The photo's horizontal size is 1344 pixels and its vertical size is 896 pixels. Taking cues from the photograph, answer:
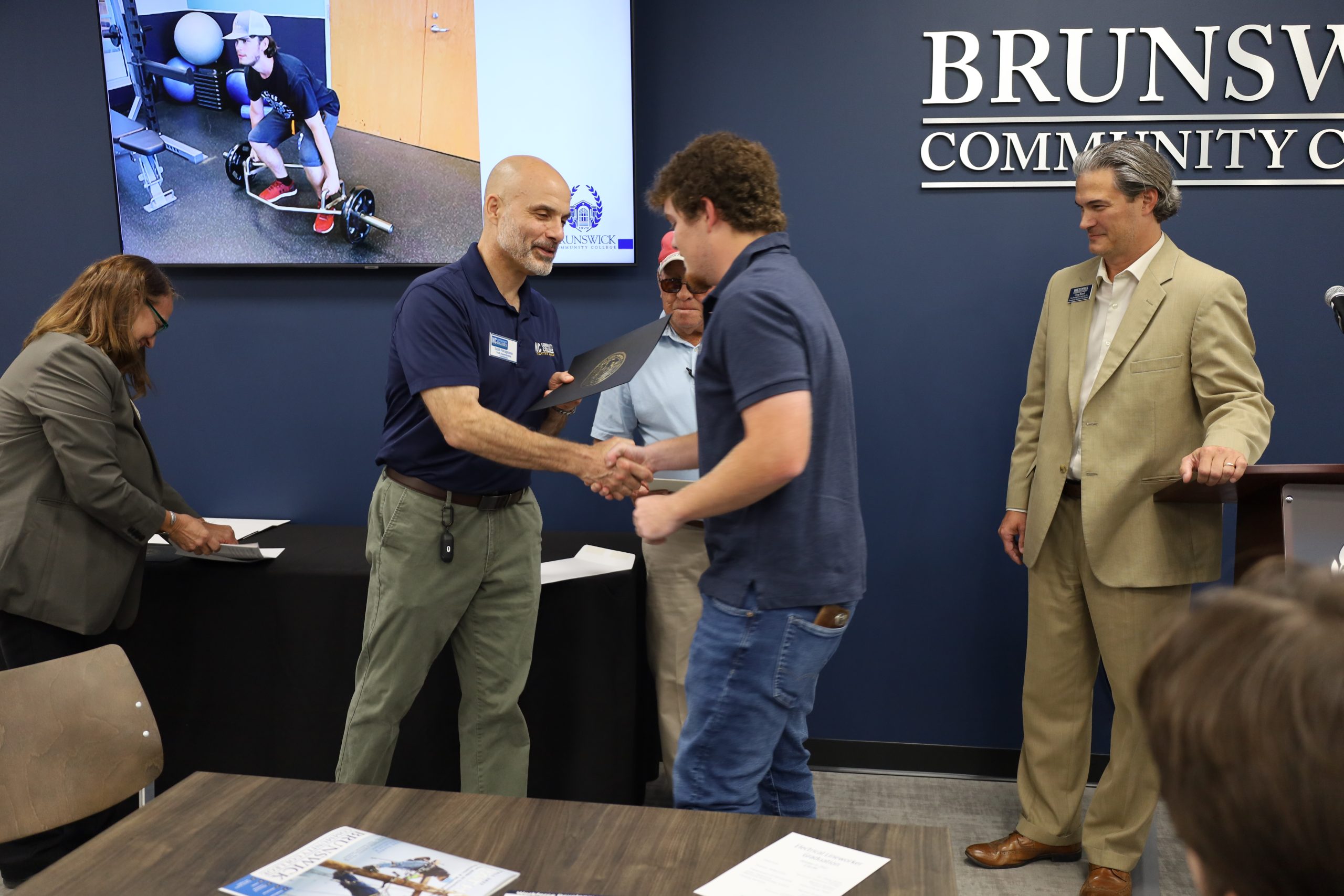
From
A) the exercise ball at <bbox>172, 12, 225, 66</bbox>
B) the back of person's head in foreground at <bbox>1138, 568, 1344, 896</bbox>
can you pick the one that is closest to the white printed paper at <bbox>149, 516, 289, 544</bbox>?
the exercise ball at <bbox>172, 12, 225, 66</bbox>

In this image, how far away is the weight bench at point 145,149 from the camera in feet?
11.8

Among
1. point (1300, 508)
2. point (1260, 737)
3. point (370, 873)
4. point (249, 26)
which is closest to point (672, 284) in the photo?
point (1300, 508)

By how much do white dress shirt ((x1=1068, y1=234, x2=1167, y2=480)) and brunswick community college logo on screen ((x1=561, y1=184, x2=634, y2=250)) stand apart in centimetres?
151

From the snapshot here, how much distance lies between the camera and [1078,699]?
2.87 meters

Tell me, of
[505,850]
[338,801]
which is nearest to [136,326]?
[338,801]

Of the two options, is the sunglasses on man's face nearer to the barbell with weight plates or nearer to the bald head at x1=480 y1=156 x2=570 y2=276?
the bald head at x1=480 y1=156 x2=570 y2=276

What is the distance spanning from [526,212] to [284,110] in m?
1.60

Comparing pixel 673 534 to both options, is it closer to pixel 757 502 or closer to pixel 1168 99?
pixel 757 502

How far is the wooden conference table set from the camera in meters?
1.20

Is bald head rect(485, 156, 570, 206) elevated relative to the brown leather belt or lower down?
elevated

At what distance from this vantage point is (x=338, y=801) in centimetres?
141

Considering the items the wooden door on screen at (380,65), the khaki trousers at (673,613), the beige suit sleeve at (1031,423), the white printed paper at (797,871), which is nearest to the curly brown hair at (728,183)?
the white printed paper at (797,871)

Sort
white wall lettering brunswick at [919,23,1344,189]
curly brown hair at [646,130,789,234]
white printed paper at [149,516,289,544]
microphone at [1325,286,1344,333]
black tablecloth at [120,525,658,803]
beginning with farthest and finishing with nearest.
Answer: white printed paper at [149,516,289,544]
white wall lettering brunswick at [919,23,1344,189]
black tablecloth at [120,525,658,803]
microphone at [1325,286,1344,333]
curly brown hair at [646,130,789,234]

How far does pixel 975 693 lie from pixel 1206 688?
314cm
